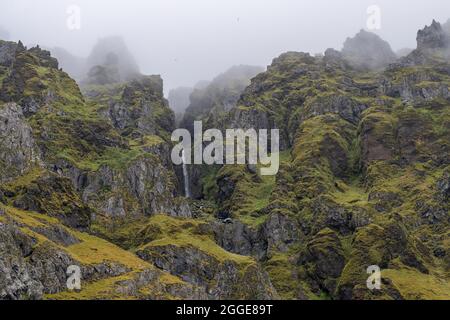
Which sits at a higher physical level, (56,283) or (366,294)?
(56,283)

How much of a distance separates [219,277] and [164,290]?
25.6m

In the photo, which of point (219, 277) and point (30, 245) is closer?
point (30, 245)

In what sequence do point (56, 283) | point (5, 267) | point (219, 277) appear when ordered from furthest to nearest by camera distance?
point (219, 277) → point (56, 283) → point (5, 267)
